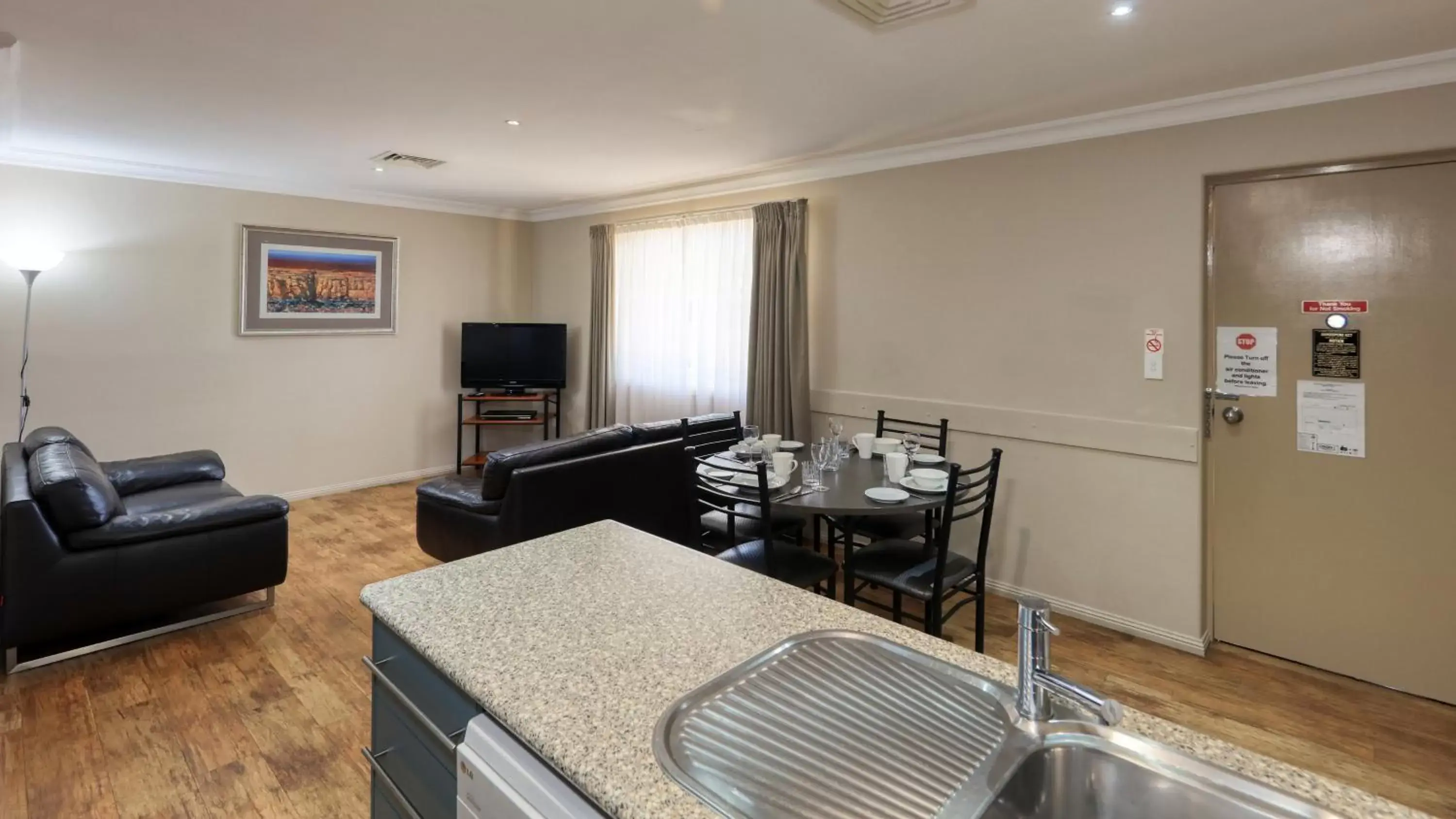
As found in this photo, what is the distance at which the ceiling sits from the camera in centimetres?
224

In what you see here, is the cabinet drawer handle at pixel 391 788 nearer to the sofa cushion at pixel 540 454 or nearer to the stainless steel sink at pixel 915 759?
the stainless steel sink at pixel 915 759

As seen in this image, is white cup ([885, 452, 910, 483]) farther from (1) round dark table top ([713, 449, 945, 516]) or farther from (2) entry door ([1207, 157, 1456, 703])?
(2) entry door ([1207, 157, 1456, 703])

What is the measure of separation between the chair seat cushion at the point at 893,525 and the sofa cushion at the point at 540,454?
1195mm

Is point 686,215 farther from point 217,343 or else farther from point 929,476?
point 217,343

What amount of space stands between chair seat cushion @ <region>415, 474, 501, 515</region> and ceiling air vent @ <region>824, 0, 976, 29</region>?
249cm

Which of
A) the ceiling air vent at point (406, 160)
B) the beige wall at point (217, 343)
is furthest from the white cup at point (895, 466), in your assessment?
the beige wall at point (217, 343)

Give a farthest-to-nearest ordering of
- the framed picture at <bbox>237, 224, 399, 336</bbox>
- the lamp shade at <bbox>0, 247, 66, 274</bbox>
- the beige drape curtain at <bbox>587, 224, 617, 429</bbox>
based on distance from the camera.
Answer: the beige drape curtain at <bbox>587, 224, 617, 429</bbox> → the framed picture at <bbox>237, 224, 399, 336</bbox> → the lamp shade at <bbox>0, 247, 66, 274</bbox>

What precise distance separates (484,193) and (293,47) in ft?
10.1

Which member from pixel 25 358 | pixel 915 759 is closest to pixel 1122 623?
pixel 915 759

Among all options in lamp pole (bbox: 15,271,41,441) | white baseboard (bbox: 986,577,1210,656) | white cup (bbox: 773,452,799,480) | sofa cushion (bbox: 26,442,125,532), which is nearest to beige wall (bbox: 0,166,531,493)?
lamp pole (bbox: 15,271,41,441)

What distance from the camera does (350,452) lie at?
5.66 metres

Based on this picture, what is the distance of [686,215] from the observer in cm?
504

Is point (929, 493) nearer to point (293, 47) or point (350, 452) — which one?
point (293, 47)

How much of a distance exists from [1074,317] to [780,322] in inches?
67.1
